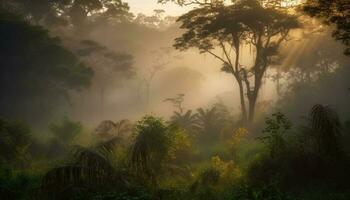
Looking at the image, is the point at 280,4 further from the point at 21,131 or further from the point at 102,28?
the point at 102,28

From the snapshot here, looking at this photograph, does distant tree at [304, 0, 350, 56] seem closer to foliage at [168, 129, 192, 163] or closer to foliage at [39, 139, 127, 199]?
foliage at [168, 129, 192, 163]

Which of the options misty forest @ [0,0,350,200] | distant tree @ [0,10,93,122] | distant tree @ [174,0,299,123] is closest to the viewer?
misty forest @ [0,0,350,200]

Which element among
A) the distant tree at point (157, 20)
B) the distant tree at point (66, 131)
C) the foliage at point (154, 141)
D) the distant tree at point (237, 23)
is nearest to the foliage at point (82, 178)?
the foliage at point (154, 141)

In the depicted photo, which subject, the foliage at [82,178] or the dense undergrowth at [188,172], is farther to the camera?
the dense undergrowth at [188,172]

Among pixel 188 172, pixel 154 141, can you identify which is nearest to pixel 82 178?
pixel 154 141

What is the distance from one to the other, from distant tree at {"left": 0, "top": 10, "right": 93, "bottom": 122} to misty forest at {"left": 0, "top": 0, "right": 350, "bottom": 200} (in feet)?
0.29

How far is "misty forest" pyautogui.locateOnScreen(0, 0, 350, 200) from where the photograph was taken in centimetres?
1274

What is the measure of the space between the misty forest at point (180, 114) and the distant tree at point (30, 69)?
0.09 m

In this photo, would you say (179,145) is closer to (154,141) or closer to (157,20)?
(154,141)

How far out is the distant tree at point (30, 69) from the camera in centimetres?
3475

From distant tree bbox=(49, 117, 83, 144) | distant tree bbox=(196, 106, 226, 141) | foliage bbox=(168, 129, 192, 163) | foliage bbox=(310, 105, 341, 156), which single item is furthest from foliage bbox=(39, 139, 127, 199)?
distant tree bbox=(196, 106, 226, 141)

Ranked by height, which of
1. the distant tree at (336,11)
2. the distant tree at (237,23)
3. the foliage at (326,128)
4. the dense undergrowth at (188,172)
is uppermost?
the distant tree at (237,23)

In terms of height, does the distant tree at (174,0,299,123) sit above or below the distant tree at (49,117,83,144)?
above

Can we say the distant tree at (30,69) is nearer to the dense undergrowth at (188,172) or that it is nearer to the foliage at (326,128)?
the dense undergrowth at (188,172)
